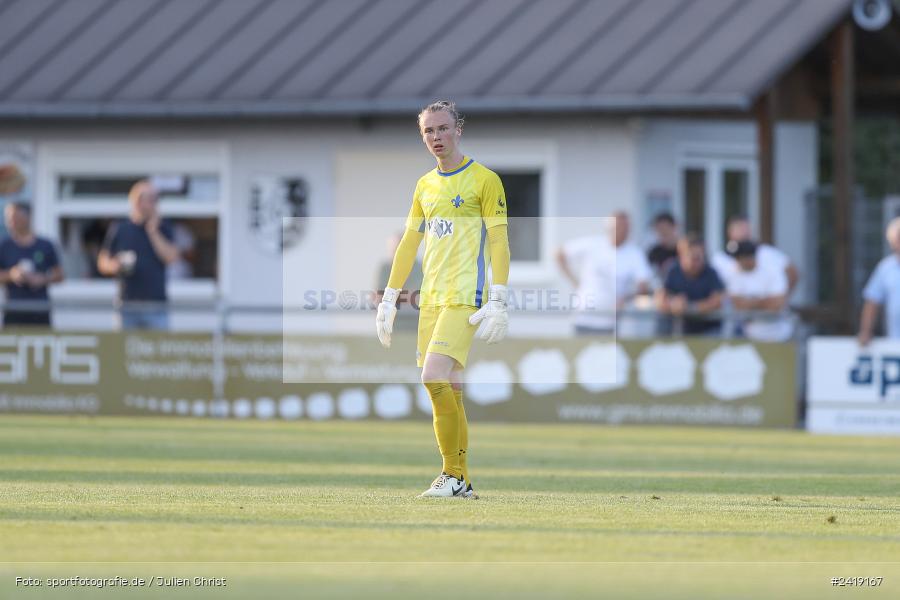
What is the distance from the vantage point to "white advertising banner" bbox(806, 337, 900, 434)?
18750 mm

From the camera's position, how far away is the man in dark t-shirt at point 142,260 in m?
19.7

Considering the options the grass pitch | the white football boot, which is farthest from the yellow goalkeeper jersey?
the grass pitch

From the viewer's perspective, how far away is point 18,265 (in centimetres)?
2048

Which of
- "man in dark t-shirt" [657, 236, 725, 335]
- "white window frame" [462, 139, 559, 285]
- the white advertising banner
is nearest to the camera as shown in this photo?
the white advertising banner

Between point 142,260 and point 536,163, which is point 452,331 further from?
point 536,163

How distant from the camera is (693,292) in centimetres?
1952

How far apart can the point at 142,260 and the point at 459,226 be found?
10240mm

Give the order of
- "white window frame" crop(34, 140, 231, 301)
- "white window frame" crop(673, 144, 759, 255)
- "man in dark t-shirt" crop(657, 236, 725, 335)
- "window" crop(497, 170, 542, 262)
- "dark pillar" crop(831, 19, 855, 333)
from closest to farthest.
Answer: "man in dark t-shirt" crop(657, 236, 725, 335), "dark pillar" crop(831, 19, 855, 333), "window" crop(497, 170, 542, 262), "white window frame" crop(673, 144, 759, 255), "white window frame" crop(34, 140, 231, 301)

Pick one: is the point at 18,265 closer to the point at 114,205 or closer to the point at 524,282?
the point at 114,205

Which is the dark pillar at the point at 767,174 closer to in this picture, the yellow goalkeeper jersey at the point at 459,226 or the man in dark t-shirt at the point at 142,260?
the man in dark t-shirt at the point at 142,260

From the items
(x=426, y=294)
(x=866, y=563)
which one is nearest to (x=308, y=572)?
(x=866, y=563)

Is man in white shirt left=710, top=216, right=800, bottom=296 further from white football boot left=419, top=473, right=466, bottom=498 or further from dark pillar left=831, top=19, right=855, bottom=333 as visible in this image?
white football boot left=419, top=473, right=466, bottom=498

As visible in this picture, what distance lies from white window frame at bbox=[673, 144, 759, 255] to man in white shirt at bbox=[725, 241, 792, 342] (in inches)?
140

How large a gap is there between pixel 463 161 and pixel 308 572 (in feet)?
12.9
